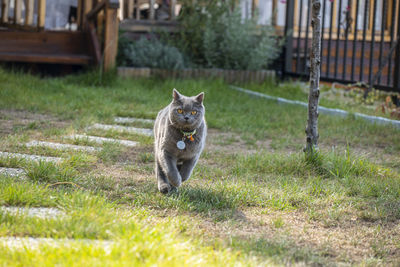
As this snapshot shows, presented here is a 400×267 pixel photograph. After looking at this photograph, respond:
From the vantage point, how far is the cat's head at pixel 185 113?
10.1 feet

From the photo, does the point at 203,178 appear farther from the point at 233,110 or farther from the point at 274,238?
the point at 233,110

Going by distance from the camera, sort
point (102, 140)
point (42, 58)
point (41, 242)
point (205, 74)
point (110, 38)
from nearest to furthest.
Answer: point (41, 242) → point (102, 140) → point (110, 38) → point (42, 58) → point (205, 74)

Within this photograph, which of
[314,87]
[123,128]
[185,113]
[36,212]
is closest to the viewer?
[36,212]

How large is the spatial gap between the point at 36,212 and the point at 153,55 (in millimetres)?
5843

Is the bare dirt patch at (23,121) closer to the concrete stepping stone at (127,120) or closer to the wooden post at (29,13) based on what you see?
the concrete stepping stone at (127,120)

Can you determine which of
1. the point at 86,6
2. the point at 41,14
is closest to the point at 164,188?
the point at 41,14

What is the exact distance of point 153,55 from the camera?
805 centimetres

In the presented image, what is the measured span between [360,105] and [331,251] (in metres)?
4.88

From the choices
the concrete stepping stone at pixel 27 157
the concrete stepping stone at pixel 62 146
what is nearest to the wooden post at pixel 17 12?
the concrete stepping stone at pixel 62 146

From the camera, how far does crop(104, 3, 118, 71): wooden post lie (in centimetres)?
734

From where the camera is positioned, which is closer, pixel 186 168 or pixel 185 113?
pixel 185 113

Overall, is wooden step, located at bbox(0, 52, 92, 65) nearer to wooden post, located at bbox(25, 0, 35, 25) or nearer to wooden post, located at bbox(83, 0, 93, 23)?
wooden post, located at bbox(25, 0, 35, 25)

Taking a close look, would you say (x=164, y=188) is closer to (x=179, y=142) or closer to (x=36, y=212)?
(x=179, y=142)

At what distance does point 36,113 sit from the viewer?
5500 mm
